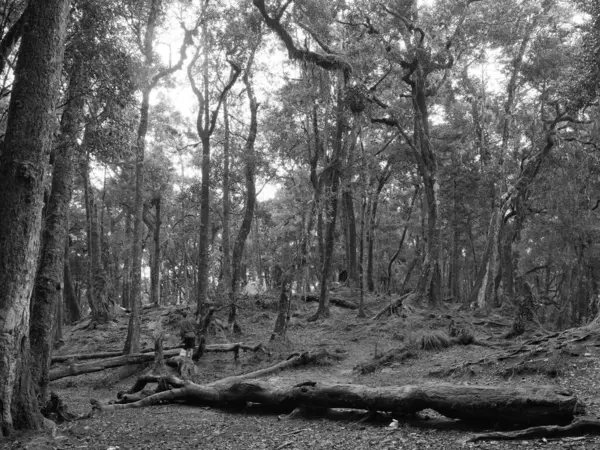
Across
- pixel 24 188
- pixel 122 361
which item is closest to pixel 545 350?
pixel 24 188

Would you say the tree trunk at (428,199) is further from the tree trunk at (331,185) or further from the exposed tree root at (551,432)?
the exposed tree root at (551,432)

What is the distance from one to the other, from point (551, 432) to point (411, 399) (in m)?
1.61

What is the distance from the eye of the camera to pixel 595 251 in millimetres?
28562

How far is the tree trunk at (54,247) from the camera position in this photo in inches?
278

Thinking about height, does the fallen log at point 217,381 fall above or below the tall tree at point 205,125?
below

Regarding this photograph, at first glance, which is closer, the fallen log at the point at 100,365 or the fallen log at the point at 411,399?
the fallen log at the point at 411,399

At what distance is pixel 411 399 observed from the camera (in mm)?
5883

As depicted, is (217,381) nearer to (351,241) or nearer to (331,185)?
(331,185)

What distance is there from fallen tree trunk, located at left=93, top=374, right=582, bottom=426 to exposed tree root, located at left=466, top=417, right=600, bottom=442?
0.17 metres

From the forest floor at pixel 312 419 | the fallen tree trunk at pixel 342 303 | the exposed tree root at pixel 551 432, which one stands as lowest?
the forest floor at pixel 312 419

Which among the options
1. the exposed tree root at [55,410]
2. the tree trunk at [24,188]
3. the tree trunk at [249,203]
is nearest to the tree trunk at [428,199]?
the tree trunk at [249,203]

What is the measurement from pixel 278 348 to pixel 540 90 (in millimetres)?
18611

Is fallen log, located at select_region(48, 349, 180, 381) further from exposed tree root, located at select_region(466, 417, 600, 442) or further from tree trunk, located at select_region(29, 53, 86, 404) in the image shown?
exposed tree root, located at select_region(466, 417, 600, 442)

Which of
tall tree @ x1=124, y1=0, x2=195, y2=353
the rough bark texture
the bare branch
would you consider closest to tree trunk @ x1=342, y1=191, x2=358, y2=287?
the bare branch
